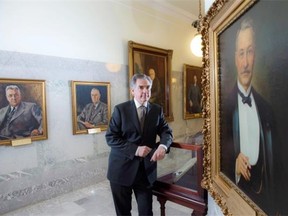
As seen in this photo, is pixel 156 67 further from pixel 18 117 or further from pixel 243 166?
pixel 243 166

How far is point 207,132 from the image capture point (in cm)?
115

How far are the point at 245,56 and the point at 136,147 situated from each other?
1441 mm

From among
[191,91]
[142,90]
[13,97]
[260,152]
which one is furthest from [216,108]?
[191,91]

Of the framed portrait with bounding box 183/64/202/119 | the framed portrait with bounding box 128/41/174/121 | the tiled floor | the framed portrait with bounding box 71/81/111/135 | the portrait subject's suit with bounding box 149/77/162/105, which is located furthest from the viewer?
the framed portrait with bounding box 183/64/202/119

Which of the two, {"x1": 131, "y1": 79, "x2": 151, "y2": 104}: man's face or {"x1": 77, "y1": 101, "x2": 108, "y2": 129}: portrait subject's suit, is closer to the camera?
{"x1": 131, "y1": 79, "x2": 151, "y2": 104}: man's face

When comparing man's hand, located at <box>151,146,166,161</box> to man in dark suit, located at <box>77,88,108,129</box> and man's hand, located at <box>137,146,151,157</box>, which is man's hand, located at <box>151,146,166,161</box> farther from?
man in dark suit, located at <box>77,88,108,129</box>

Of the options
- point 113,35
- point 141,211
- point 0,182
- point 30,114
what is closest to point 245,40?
point 141,211

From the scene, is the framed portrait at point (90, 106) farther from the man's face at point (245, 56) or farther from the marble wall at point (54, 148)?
the man's face at point (245, 56)

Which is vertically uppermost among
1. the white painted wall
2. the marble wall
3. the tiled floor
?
the white painted wall

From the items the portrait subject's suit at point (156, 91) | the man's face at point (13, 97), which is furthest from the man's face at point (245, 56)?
the portrait subject's suit at point (156, 91)

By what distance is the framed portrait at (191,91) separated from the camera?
5789 millimetres

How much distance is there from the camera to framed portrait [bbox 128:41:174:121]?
4.52 metres

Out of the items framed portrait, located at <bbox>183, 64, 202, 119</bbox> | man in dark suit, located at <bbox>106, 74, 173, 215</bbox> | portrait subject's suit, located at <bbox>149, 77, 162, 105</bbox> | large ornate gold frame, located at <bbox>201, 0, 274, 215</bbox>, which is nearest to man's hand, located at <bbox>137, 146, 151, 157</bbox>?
man in dark suit, located at <bbox>106, 74, 173, 215</bbox>

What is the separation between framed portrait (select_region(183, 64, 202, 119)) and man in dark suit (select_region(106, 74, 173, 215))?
3.68 metres
